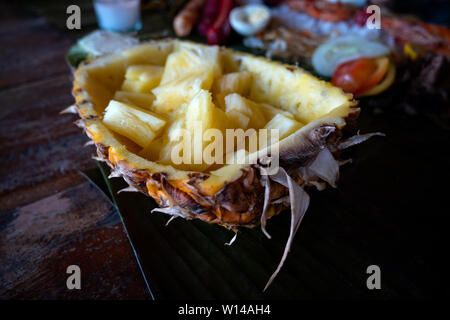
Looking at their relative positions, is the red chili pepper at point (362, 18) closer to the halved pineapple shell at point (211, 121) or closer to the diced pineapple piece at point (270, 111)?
the halved pineapple shell at point (211, 121)

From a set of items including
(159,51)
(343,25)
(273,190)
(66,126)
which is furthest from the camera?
(343,25)

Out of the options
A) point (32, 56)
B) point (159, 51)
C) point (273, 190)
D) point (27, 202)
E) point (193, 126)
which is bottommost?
point (27, 202)

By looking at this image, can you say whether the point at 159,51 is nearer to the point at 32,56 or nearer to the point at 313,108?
the point at 313,108

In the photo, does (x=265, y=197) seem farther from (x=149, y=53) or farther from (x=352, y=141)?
(x=149, y=53)

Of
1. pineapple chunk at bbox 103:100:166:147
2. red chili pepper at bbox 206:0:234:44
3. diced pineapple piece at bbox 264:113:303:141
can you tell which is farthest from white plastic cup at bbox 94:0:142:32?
diced pineapple piece at bbox 264:113:303:141

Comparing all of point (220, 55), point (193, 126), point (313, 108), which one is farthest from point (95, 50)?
point (313, 108)

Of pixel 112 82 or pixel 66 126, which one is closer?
pixel 112 82

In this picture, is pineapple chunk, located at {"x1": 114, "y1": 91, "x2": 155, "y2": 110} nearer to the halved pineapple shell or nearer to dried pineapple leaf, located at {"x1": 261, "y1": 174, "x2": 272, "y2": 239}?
the halved pineapple shell

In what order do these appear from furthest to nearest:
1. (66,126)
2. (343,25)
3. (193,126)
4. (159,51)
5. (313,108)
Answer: (343,25) < (66,126) < (159,51) < (313,108) < (193,126)
